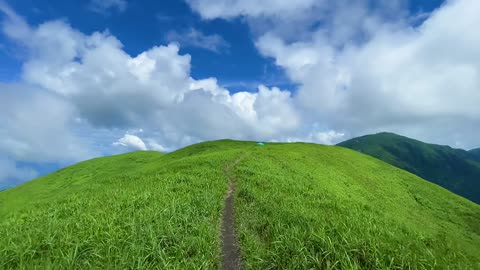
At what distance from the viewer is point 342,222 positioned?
1627 cm

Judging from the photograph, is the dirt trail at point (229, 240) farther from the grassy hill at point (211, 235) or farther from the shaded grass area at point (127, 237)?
the shaded grass area at point (127, 237)

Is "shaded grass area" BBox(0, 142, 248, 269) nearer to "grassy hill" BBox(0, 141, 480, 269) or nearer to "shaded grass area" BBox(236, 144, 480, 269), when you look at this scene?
"grassy hill" BBox(0, 141, 480, 269)

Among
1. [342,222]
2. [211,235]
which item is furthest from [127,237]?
[342,222]

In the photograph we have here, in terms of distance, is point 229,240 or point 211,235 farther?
point 229,240

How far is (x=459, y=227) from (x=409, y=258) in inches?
1851

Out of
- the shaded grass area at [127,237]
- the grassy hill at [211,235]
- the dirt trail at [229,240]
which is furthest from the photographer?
the dirt trail at [229,240]

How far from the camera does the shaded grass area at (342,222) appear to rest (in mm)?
11766

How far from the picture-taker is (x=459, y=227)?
47625 millimetres

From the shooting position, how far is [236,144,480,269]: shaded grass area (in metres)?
11.8

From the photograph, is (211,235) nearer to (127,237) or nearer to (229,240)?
(229,240)

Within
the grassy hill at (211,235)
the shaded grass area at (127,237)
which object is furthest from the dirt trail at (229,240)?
the shaded grass area at (127,237)

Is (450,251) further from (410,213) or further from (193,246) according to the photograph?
(410,213)

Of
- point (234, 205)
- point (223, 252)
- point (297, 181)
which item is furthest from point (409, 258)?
point (297, 181)

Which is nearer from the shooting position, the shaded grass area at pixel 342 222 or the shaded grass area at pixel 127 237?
the shaded grass area at pixel 127 237
